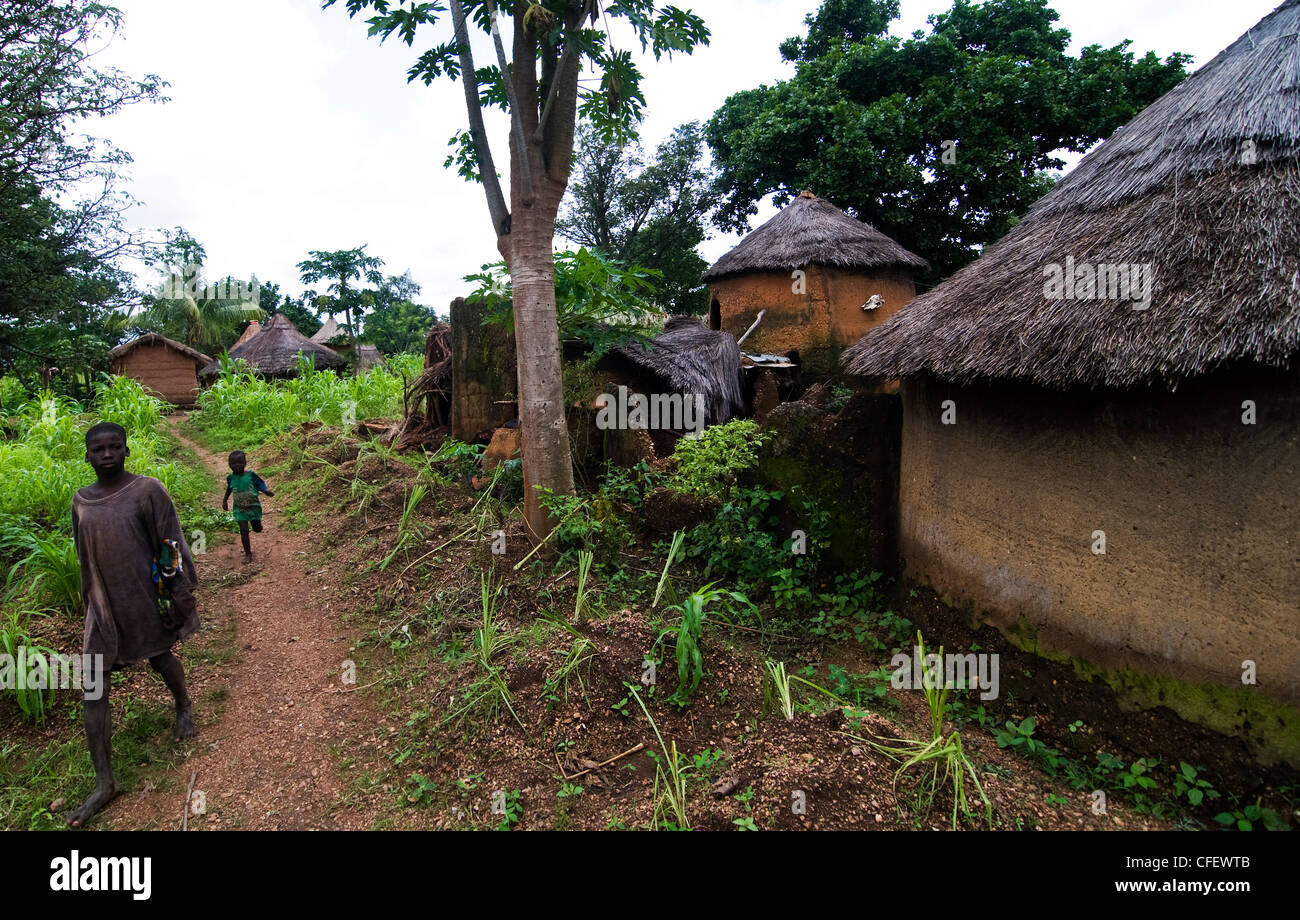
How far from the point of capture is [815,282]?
495 inches

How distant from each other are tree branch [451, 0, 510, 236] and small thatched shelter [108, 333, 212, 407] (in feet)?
58.0

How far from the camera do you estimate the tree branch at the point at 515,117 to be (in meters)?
5.23

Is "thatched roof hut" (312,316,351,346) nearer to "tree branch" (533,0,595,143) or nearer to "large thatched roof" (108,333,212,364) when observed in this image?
"large thatched roof" (108,333,212,364)

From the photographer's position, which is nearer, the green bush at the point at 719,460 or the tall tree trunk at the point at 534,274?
the tall tree trunk at the point at 534,274

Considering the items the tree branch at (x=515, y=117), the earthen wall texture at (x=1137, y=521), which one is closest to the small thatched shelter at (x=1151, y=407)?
the earthen wall texture at (x=1137, y=521)

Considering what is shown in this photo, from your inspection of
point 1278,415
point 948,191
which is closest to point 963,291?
point 1278,415

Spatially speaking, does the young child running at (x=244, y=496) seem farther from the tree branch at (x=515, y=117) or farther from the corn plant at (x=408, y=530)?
the tree branch at (x=515, y=117)

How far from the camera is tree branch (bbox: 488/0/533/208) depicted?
5.23 metres

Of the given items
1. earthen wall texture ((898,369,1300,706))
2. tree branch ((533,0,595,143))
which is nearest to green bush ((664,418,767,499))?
earthen wall texture ((898,369,1300,706))

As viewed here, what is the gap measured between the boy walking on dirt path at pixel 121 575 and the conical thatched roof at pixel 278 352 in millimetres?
18403

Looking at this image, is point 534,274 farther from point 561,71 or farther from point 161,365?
point 161,365

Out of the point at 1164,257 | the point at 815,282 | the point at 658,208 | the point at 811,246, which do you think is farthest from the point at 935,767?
the point at 658,208

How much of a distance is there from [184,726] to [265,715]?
0.41m
